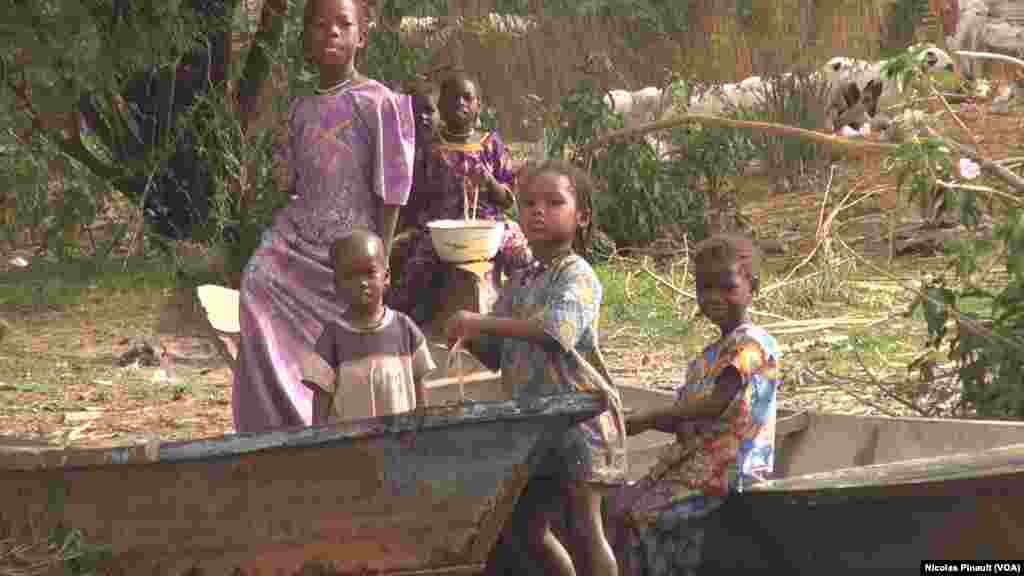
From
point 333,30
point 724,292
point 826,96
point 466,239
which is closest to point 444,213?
point 466,239

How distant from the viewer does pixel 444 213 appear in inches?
267

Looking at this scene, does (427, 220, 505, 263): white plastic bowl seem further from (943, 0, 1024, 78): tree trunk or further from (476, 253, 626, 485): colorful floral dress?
(943, 0, 1024, 78): tree trunk

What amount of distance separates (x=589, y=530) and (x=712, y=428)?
1.25 ft

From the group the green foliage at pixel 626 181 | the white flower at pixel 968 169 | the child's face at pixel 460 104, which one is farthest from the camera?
the green foliage at pixel 626 181

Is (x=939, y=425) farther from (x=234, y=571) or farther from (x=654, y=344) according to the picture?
(x=654, y=344)

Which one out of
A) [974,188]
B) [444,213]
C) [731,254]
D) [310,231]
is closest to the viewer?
[731,254]

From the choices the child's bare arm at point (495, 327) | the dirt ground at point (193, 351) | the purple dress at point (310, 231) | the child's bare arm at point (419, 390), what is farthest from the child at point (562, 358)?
the dirt ground at point (193, 351)

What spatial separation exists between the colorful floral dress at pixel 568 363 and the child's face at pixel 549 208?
7cm

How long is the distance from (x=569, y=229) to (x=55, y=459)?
139 cm

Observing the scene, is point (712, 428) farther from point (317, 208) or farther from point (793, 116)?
point (793, 116)

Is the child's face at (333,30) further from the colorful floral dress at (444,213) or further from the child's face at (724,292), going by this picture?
the colorful floral dress at (444,213)

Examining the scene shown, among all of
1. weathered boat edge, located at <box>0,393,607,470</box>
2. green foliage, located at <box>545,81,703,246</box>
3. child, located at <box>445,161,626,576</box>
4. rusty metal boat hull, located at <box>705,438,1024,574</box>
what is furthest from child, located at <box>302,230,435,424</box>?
green foliage, located at <box>545,81,703,246</box>

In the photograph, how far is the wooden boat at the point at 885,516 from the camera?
3.85 metres

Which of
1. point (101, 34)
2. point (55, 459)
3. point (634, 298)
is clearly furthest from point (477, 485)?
point (634, 298)
